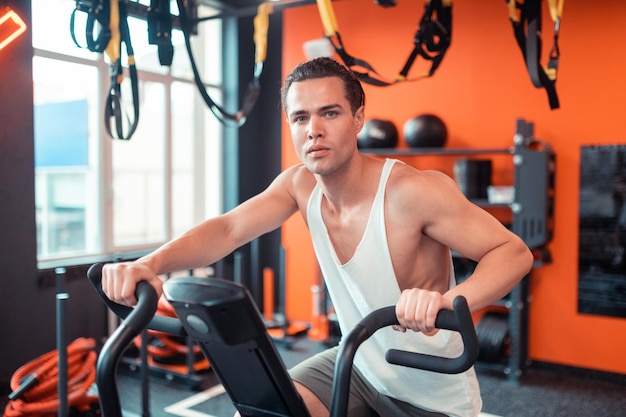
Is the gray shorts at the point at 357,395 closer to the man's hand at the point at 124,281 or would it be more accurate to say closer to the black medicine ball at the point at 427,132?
the man's hand at the point at 124,281

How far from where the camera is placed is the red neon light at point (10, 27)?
3.09 metres

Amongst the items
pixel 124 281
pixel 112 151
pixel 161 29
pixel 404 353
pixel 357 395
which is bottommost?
pixel 357 395

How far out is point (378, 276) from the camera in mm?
1528

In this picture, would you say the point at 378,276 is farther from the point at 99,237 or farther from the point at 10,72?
the point at 99,237

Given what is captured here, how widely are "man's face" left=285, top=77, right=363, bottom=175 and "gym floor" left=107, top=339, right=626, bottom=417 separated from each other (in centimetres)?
222

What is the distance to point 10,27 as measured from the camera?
3.16 metres

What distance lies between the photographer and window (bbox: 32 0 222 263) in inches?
158

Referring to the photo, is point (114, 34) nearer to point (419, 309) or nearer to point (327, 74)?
point (327, 74)

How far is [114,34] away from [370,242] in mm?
1734

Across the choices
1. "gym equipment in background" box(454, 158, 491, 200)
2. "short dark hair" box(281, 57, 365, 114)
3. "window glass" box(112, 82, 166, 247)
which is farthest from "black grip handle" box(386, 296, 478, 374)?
"window glass" box(112, 82, 166, 247)

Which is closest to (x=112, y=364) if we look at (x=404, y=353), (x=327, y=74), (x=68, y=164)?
(x=404, y=353)

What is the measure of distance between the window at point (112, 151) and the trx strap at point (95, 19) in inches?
26.1

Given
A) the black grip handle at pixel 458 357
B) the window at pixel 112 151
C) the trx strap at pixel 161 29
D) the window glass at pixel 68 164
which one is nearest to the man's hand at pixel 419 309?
the black grip handle at pixel 458 357

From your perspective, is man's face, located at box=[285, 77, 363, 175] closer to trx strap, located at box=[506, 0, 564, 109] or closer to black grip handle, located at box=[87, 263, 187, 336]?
black grip handle, located at box=[87, 263, 187, 336]
